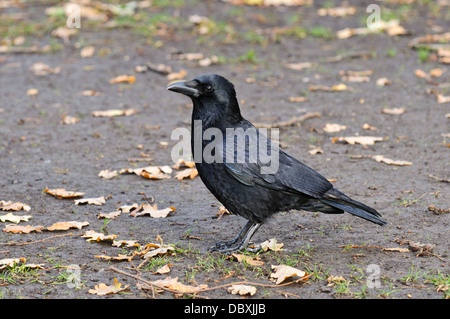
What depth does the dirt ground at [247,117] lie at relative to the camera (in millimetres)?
4113

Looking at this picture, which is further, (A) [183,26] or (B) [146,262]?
(A) [183,26]

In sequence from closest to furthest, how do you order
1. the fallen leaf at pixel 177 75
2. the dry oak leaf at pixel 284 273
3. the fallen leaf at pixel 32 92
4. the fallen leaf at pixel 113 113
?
1. the dry oak leaf at pixel 284 273
2. the fallen leaf at pixel 113 113
3. the fallen leaf at pixel 32 92
4. the fallen leaf at pixel 177 75

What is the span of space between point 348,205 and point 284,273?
0.85m

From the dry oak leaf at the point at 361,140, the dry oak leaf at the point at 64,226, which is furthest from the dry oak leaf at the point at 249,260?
the dry oak leaf at the point at 361,140

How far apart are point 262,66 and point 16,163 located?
16.3 feet

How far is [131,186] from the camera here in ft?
19.8

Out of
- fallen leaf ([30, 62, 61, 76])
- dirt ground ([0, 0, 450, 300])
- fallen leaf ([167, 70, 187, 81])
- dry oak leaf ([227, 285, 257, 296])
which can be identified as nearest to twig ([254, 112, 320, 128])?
dirt ground ([0, 0, 450, 300])

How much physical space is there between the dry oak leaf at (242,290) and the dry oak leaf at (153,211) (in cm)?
156

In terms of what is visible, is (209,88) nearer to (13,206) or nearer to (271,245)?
(271,245)

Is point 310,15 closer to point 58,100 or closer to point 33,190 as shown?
point 58,100

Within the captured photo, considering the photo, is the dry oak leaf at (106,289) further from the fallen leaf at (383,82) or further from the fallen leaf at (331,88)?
the fallen leaf at (383,82)

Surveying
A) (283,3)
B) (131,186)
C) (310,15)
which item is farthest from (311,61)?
(131,186)

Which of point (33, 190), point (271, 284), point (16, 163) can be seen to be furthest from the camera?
A: point (16, 163)

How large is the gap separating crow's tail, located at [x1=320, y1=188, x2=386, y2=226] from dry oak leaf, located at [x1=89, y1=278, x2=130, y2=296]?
1.64m
